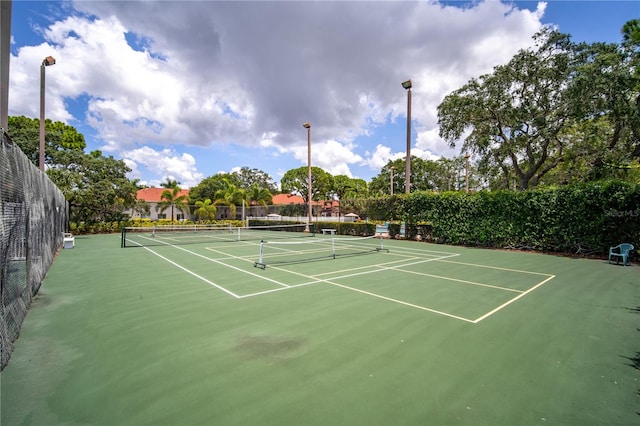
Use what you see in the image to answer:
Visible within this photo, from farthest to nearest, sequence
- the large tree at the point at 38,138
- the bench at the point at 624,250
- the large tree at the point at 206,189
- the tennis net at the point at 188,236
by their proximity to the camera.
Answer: the large tree at the point at 206,189 < the large tree at the point at 38,138 < the tennis net at the point at 188,236 < the bench at the point at 624,250

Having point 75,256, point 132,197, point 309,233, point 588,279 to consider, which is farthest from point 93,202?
point 588,279

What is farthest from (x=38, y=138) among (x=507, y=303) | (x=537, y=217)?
(x=537, y=217)

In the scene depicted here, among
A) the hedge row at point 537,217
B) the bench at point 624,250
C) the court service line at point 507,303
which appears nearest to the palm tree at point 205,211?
the hedge row at point 537,217

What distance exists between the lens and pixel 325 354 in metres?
3.77

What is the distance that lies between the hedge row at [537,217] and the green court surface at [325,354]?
249 inches

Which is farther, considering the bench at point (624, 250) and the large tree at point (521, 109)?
the large tree at point (521, 109)

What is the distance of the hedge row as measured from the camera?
39.6ft

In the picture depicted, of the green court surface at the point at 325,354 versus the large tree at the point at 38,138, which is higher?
the large tree at the point at 38,138

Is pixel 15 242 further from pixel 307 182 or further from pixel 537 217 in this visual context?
pixel 307 182

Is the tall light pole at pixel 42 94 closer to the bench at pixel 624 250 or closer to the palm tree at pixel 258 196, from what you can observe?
the bench at pixel 624 250

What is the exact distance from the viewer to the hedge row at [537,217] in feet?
39.6

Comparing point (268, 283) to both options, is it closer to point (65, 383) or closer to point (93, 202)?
point (65, 383)

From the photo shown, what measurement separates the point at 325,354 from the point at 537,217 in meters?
15.2

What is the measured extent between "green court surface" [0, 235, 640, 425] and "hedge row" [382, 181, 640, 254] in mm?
6315
